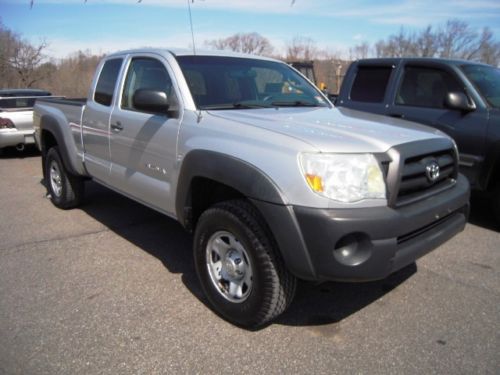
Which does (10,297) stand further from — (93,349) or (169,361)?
(169,361)

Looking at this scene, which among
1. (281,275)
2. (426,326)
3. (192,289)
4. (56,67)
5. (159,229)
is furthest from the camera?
(56,67)

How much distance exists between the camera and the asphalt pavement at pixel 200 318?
264cm

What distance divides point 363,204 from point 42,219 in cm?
433

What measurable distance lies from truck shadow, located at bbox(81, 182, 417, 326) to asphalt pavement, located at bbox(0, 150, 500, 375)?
0.02 meters

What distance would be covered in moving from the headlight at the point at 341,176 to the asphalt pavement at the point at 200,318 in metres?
1.01

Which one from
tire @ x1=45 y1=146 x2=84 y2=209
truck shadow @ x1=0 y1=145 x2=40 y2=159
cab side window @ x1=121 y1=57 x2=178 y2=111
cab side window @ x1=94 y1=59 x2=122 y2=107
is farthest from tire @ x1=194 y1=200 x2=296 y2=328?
truck shadow @ x1=0 y1=145 x2=40 y2=159

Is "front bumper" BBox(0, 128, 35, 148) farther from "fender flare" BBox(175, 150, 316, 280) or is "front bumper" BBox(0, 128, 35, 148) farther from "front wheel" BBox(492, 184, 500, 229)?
"front wheel" BBox(492, 184, 500, 229)

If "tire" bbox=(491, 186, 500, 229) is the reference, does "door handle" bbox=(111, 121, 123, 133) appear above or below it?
above

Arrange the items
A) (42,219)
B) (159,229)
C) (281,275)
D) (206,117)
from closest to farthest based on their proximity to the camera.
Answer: (281,275) → (206,117) → (159,229) → (42,219)

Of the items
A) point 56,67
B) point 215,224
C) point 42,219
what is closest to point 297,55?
point 56,67

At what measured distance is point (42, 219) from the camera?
5422mm

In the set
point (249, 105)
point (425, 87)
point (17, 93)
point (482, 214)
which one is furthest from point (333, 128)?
point (17, 93)

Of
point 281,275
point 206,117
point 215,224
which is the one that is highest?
point 206,117

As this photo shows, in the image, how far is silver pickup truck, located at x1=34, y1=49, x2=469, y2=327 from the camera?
8.20 feet
